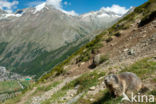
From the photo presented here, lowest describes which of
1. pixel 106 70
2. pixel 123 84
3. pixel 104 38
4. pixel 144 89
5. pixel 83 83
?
pixel 83 83

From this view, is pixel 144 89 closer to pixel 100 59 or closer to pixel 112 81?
pixel 112 81

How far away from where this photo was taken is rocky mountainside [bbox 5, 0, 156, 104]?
11.4 metres

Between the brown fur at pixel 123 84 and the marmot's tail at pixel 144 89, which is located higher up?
the brown fur at pixel 123 84

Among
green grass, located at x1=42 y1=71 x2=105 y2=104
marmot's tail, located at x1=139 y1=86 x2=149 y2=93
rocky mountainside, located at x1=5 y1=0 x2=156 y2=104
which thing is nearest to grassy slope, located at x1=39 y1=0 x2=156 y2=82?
rocky mountainside, located at x1=5 y1=0 x2=156 y2=104

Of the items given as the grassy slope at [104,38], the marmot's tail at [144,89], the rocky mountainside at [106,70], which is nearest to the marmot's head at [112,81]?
the rocky mountainside at [106,70]

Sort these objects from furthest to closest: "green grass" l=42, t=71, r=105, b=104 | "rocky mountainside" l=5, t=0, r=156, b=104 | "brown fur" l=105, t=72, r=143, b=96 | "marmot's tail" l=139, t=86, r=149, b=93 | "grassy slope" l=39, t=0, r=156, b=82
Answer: "grassy slope" l=39, t=0, r=156, b=82
"green grass" l=42, t=71, r=105, b=104
"rocky mountainside" l=5, t=0, r=156, b=104
"brown fur" l=105, t=72, r=143, b=96
"marmot's tail" l=139, t=86, r=149, b=93

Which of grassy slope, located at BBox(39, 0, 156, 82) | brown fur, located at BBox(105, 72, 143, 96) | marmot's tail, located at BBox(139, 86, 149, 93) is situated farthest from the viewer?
grassy slope, located at BBox(39, 0, 156, 82)

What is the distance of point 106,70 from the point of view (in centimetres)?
1628

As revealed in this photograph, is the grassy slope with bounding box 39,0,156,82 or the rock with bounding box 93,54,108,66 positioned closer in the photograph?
the rock with bounding box 93,54,108,66

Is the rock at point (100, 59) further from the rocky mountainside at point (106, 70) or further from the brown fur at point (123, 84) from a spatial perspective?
the brown fur at point (123, 84)

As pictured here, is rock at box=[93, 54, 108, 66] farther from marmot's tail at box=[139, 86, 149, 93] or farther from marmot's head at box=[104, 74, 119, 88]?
marmot's head at box=[104, 74, 119, 88]

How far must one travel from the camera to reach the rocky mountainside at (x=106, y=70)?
37.5ft

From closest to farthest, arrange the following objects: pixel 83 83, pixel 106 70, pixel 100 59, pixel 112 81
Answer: pixel 112 81, pixel 83 83, pixel 106 70, pixel 100 59

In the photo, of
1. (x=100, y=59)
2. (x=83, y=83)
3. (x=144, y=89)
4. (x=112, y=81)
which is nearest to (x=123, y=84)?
(x=112, y=81)
